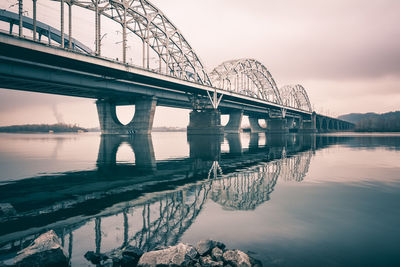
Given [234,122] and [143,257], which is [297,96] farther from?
[143,257]

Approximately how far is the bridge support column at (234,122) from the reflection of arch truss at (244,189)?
99331 millimetres

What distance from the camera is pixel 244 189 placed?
10.8 m

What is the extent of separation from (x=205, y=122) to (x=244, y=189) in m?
61.6

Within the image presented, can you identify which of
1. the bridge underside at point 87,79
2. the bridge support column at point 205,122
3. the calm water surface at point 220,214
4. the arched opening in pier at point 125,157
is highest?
the bridge underside at point 87,79

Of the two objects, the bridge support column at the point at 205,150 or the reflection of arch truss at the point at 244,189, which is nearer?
the reflection of arch truss at the point at 244,189

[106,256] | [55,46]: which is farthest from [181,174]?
[55,46]

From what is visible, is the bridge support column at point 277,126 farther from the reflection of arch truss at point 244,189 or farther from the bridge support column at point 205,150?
the reflection of arch truss at point 244,189

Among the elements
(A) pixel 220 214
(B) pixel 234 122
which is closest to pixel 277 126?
(B) pixel 234 122

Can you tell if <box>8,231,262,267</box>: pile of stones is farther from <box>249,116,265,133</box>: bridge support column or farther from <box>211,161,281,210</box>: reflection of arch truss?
<box>249,116,265,133</box>: bridge support column

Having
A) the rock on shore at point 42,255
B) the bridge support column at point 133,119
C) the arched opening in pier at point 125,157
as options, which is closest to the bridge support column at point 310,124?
the bridge support column at point 133,119

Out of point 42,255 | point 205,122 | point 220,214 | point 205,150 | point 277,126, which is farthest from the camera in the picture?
point 277,126

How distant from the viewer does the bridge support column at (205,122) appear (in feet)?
232

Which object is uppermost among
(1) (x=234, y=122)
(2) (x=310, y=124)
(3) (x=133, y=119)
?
(2) (x=310, y=124)

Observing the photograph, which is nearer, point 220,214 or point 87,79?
point 220,214
